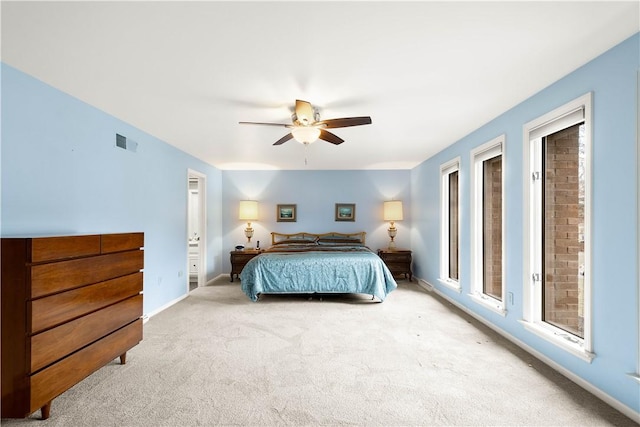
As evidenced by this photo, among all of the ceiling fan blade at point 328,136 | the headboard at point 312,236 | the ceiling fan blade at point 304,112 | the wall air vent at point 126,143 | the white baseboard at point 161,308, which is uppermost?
the ceiling fan blade at point 304,112

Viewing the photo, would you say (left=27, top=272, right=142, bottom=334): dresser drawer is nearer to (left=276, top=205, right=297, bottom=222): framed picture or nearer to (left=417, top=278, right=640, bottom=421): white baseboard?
(left=417, top=278, right=640, bottom=421): white baseboard

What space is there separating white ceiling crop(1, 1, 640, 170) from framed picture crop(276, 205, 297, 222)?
11.3ft

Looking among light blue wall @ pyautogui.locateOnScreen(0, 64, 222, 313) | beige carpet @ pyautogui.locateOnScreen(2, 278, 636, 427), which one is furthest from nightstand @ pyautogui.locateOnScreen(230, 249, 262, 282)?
beige carpet @ pyautogui.locateOnScreen(2, 278, 636, 427)

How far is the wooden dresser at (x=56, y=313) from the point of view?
5.98 ft

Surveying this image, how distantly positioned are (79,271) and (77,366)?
63cm

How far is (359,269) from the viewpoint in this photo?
461 centimetres

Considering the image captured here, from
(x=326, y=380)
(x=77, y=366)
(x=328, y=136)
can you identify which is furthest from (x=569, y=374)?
(x=77, y=366)

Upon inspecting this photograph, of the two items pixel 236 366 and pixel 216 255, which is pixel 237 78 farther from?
pixel 216 255

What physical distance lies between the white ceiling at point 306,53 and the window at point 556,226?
430 millimetres

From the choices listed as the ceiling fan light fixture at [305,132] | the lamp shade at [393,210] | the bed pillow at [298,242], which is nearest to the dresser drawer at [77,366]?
the ceiling fan light fixture at [305,132]

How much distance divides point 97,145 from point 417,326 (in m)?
3.83

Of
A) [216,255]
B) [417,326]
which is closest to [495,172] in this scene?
[417,326]

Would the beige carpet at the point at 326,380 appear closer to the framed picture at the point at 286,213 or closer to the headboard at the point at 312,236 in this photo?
the headboard at the point at 312,236

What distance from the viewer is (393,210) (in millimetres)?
6523
